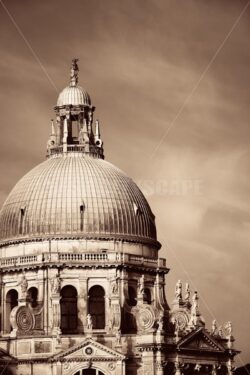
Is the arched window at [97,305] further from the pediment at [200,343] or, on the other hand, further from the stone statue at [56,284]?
the pediment at [200,343]

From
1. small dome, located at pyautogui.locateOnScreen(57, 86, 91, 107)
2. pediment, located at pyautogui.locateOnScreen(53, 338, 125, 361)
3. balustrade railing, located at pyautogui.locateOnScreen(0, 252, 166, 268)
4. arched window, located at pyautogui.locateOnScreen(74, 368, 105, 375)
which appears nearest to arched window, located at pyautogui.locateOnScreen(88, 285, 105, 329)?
balustrade railing, located at pyautogui.locateOnScreen(0, 252, 166, 268)

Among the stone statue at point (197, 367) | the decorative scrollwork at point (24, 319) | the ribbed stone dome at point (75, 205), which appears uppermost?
the ribbed stone dome at point (75, 205)

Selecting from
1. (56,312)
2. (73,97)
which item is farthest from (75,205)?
(56,312)

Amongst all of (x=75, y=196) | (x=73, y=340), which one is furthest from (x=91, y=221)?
(x=73, y=340)

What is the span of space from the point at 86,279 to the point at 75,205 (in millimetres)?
5727

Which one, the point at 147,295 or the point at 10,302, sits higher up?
the point at 147,295

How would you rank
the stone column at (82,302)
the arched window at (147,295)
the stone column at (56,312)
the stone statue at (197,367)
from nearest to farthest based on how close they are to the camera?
the stone column at (56,312)
the stone column at (82,302)
the stone statue at (197,367)
the arched window at (147,295)

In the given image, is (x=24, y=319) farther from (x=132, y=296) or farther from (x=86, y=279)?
(x=132, y=296)

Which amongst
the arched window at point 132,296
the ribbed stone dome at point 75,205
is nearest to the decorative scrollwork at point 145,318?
the arched window at point 132,296

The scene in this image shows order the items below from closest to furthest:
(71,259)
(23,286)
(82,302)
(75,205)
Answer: (23,286) < (82,302) < (71,259) < (75,205)

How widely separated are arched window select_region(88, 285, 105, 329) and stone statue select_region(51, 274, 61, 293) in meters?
2.94

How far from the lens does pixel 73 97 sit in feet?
445

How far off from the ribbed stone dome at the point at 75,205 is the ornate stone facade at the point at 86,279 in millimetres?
73

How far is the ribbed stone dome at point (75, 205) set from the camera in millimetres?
132000
